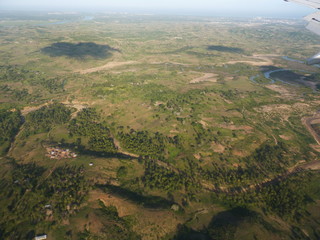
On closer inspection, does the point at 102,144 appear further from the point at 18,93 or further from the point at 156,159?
the point at 18,93

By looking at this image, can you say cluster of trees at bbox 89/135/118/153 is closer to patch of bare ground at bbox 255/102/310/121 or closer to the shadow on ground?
patch of bare ground at bbox 255/102/310/121

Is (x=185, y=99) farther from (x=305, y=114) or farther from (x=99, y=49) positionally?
(x=99, y=49)

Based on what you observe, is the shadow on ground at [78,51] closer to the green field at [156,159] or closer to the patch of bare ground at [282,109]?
the green field at [156,159]

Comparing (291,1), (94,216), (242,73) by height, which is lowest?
(242,73)

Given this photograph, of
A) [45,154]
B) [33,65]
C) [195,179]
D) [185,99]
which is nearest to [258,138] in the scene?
[195,179]

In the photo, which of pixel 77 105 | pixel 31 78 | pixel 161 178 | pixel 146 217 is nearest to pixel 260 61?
pixel 77 105

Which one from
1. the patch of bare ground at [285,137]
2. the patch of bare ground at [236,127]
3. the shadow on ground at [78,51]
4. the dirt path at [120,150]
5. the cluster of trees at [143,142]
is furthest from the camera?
the shadow on ground at [78,51]

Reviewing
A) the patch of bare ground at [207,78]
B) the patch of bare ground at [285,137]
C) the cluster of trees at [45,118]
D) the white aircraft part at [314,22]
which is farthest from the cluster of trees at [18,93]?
the patch of bare ground at [285,137]
